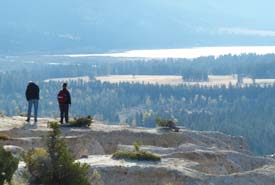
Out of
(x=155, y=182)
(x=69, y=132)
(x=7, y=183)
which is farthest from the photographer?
(x=69, y=132)

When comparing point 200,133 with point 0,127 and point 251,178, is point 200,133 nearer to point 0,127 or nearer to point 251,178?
point 0,127

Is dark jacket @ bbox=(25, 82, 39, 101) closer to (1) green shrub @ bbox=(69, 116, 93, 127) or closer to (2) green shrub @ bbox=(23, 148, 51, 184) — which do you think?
(1) green shrub @ bbox=(69, 116, 93, 127)

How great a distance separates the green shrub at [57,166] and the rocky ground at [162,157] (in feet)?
6.27

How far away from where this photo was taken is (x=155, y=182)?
26.4m

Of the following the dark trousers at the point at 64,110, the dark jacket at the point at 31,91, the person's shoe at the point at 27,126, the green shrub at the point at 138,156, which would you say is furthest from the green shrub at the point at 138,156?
the dark jacket at the point at 31,91

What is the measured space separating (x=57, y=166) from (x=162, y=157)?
856cm

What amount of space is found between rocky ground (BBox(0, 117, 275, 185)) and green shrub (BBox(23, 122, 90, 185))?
1.91m

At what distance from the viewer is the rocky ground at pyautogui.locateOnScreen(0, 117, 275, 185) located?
26489mm

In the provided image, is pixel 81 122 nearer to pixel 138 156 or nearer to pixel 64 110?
pixel 64 110

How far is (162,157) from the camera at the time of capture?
98.6 feet

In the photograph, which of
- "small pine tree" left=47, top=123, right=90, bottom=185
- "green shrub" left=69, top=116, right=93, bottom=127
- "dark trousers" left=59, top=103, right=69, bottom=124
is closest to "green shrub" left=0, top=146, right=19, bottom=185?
"small pine tree" left=47, top=123, right=90, bottom=185

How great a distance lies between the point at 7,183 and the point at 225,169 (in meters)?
11.7

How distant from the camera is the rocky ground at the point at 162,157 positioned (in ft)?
86.9

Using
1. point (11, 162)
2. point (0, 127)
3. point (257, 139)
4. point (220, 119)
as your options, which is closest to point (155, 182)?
point (11, 162)
